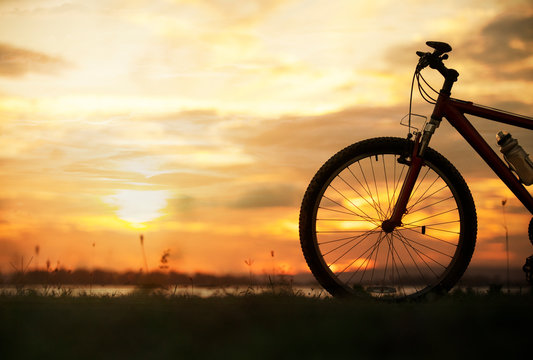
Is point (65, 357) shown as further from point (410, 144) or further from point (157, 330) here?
point (410, 144)

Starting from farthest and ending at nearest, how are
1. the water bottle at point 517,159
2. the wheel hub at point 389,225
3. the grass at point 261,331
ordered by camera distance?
1. the water bottle at point 517,159
2. the wheel hub at point 389,225
3. the grass at point 261,331

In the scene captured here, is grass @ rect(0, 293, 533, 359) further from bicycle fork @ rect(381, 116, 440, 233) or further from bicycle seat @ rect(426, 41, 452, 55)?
bicycle seat @ rect(426, 41, 452, 55)

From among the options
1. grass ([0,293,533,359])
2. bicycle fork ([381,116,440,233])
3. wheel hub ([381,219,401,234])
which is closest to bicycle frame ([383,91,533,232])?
bicycle fork ([381,116,440,233])

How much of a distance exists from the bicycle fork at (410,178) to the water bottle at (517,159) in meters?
0.68

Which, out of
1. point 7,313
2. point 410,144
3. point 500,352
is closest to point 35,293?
point 7,313

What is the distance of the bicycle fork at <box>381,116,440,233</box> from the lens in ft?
15.4

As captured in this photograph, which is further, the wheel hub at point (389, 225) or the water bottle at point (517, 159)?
the water bottle at point (517, 159)

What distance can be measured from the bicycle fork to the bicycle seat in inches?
24.4

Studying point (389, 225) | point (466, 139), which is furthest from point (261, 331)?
point (466, 139)

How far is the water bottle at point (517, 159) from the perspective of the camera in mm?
4855

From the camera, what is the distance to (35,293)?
15.6ft

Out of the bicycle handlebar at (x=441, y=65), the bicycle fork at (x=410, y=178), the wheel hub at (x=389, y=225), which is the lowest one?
the wheel hub at (x=389, y=225)

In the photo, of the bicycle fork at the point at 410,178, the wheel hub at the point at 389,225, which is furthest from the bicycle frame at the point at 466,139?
the wheel hub at the point at 389,225

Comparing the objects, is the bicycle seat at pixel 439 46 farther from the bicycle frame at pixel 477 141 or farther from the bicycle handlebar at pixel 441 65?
the bicycle frame at pixel 477 141
